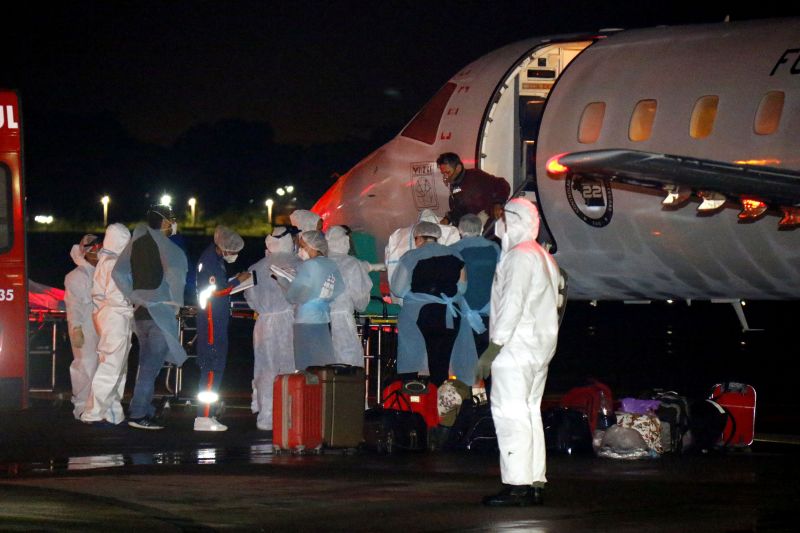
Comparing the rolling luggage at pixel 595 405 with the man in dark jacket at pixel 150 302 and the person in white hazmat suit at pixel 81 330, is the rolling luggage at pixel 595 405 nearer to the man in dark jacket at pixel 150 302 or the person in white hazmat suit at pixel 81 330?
the man in dark jacket at pixel 150 302

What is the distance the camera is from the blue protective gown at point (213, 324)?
606 inches

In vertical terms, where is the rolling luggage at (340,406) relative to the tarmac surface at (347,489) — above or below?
above

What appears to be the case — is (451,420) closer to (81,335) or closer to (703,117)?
(81,335)

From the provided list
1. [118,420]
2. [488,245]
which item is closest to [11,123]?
[118,420]

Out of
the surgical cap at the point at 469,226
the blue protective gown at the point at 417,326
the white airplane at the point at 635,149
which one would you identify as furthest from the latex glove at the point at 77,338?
the white airplane at the point at 635,149

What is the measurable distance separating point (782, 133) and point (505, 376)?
7411 mm

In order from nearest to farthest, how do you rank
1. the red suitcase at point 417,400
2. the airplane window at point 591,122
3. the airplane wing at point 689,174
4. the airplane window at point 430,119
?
the airplane wing at point 689,174 < the red suitcase at point 417,400 < the airplane window at point 591,122 < the airplane window at point 430,119

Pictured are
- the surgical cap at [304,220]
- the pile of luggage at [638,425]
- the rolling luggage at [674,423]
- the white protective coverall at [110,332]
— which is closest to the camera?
the pile of luggage at [638,425]

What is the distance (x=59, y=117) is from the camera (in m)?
137

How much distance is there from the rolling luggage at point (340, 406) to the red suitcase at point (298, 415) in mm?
62

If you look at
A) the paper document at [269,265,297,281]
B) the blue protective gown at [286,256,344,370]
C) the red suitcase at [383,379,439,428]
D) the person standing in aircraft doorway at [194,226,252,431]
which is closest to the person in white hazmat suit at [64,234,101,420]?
the person standing in aircraft doorway at [194,226,252,431]

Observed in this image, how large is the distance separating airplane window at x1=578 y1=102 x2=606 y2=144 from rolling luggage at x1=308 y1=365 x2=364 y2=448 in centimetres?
630

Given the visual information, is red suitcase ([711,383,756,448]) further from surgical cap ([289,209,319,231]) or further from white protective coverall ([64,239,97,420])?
white protective coverall ([64,239,97,420])

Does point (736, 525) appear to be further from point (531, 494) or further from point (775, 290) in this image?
point (775, 290)
